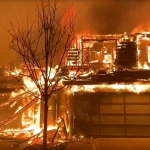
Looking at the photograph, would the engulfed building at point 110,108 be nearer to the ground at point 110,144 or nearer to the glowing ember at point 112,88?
the glowing ember at point 112,88

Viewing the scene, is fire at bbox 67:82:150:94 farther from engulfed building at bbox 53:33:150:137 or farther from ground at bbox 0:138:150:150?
ground at bbox 0:138:150:150

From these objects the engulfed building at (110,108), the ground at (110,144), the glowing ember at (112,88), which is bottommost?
the ground at (110,144)

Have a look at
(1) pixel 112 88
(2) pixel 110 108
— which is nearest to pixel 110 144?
(2) pixel 110 108

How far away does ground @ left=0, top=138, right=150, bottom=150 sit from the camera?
10.1 m

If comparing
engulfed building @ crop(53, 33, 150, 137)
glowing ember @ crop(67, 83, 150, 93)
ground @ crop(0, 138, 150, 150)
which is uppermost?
glowing ember @ crop(67, 83, 150, 93)

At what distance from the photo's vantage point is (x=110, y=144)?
10.9 m

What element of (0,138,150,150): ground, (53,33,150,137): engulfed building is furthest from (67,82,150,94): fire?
(0,138,150,150): ground

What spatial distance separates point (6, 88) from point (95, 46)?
7.29 meters

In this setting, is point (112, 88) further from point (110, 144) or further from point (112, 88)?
point (110, 144)

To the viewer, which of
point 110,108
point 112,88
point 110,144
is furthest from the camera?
point 110,108

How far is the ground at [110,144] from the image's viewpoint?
10.1 meters

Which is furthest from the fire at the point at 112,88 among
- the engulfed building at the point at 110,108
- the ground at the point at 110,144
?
the ground at the point at 110,144

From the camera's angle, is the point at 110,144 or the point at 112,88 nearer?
the point at 110,144

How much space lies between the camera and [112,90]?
40.3ft
